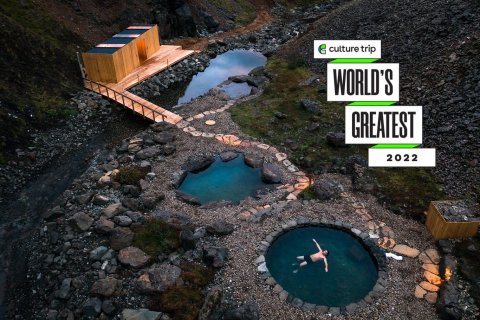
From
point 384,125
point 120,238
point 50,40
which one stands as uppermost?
point 50,40

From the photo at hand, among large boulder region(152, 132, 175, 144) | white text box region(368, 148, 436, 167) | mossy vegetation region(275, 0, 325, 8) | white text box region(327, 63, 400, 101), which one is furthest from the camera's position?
mossy vegetation region(275, 0, 325, 8)

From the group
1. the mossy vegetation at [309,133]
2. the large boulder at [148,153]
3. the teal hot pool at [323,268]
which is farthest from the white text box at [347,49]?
the teal hot pool at [323,268]

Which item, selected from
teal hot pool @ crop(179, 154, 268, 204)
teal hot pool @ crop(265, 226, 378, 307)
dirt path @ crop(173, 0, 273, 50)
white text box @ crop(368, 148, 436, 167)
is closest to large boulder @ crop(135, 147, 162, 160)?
teal hot pool @ crop(179, 154, 268, 204)

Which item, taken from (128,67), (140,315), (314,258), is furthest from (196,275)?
(128,67)

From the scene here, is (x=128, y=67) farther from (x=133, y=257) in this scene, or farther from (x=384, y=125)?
(x=384, y=125)

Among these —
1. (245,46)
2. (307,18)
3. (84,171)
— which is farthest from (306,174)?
(307,18)

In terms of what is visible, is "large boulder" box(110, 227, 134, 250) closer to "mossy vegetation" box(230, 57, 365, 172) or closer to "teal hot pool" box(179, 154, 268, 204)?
"teal hot pool" box(179, 154, 268, 204)

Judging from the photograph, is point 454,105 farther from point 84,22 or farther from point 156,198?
point 84,22
